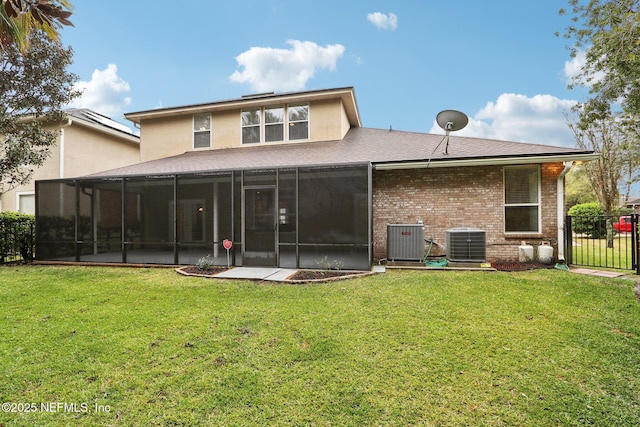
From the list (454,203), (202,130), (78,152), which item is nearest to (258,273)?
(454,203)

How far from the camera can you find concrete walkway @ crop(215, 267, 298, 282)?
6832 mm

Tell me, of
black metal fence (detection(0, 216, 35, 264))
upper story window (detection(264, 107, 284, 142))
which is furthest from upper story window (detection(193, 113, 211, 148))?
black metal fence (detection(0, 216, 35, 264))

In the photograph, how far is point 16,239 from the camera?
9.62 metres

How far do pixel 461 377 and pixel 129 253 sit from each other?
920 centimetres

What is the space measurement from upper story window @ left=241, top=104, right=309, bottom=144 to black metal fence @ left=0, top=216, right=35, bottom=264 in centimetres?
764

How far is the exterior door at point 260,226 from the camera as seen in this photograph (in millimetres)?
8047

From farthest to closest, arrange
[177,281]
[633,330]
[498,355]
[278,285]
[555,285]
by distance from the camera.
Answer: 1. [177,281]
2. [278,285]
3. [555,285]
4. [633,330]
5. [498,355]

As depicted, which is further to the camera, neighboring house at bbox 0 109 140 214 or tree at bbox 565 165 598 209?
tree at bbox 565 165 598 209

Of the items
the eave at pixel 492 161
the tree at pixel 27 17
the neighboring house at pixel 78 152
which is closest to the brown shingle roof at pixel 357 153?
the eave at pixel 492 161

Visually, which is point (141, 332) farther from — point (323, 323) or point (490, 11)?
point (490, 11)

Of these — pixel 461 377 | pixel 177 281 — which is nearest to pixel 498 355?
pixel 461 377

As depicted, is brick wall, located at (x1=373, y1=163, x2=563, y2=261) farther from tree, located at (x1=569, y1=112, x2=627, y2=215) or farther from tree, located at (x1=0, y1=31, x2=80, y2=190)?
tree, located at (x1=569, y1=112, x2=627, y2=215)

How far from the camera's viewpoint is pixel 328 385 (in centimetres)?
267

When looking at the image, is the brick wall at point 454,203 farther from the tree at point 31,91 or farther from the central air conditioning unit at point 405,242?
the tree at point 31,91
